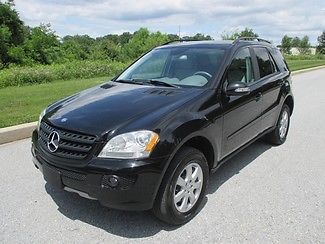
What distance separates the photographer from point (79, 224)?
3.40 metres

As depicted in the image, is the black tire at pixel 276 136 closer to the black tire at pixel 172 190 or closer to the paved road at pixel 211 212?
the paved road at pixel 211 212

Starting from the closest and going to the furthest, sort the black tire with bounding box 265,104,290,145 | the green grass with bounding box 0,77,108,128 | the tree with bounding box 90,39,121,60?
1. the black tire with bounding box 265,104,290,145
2. the green grass with bounding box 0,77,108,128
3. the tree with bounding box 90,39,121,60

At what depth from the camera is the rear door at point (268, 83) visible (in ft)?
16.7

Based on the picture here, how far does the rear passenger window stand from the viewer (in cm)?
517

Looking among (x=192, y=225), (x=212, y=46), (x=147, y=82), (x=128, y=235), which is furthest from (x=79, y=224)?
(x=212, y=46)

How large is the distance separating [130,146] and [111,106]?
2.28 ft

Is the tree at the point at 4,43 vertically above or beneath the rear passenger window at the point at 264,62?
beneath

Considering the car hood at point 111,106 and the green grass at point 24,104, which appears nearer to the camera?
the car hood at point 111,106

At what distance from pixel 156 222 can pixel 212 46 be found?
2.34m

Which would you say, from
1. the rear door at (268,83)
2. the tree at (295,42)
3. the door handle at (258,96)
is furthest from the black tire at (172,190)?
the tree at (295,42)

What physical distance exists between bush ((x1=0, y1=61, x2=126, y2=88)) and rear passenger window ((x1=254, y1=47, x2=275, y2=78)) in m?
7.90

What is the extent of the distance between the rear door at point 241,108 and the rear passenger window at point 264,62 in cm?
26

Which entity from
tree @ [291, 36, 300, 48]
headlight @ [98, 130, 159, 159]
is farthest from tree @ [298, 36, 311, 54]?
headlight @ [98, 130, 159, 159]

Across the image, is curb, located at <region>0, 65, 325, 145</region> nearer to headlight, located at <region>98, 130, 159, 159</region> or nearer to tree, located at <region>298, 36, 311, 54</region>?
headlight, located at <region>98, 130, 159, 159</region>
